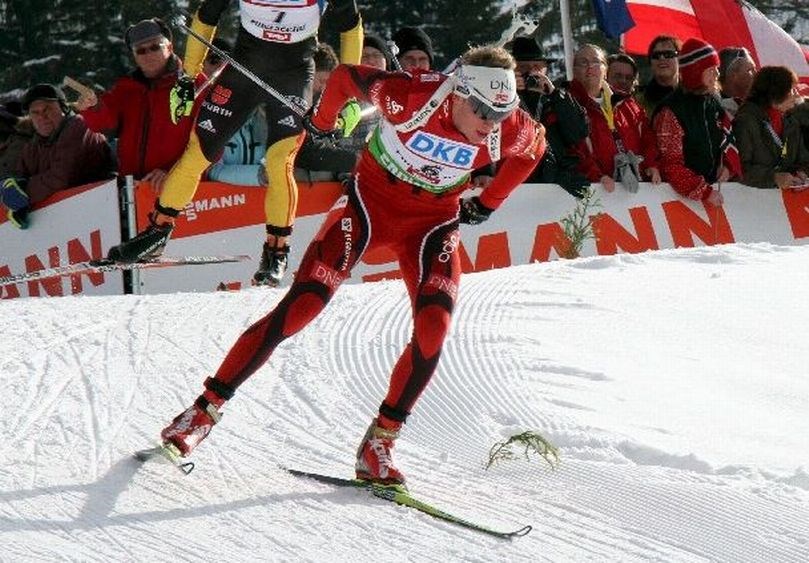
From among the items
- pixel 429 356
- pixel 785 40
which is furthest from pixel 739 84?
pixel 429 356

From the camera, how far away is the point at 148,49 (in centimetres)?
902

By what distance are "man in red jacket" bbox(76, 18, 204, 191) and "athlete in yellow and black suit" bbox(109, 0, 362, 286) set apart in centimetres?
106

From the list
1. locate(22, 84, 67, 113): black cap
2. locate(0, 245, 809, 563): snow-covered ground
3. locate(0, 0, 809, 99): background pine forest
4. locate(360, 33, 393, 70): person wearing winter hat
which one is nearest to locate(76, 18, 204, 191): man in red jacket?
locate(22, 84, 67, 113): black cap

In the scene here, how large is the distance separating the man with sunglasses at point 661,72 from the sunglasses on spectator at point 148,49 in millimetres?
3773

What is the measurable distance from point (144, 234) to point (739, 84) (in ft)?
17.6

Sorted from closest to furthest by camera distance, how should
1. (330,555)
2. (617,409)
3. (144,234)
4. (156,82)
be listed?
(330,555) < (617,409) < (144,234) < (156,82)

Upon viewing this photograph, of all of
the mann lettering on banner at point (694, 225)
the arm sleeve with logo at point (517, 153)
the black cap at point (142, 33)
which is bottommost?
the mann lettering on banner at point (694, 225)

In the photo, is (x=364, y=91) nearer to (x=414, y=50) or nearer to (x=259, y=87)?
(x=259, y=87)

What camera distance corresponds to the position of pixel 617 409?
5.77 meters

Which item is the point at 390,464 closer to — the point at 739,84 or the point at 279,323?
the point at 279,323

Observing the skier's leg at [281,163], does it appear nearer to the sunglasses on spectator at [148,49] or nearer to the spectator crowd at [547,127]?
the spectator crowd at [547,127]

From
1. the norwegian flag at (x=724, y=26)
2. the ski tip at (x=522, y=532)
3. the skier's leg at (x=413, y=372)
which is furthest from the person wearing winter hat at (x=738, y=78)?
Result: the ski tip at (x=522, y=532)

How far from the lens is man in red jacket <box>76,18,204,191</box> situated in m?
9.01

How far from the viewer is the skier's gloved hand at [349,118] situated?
6.65m
